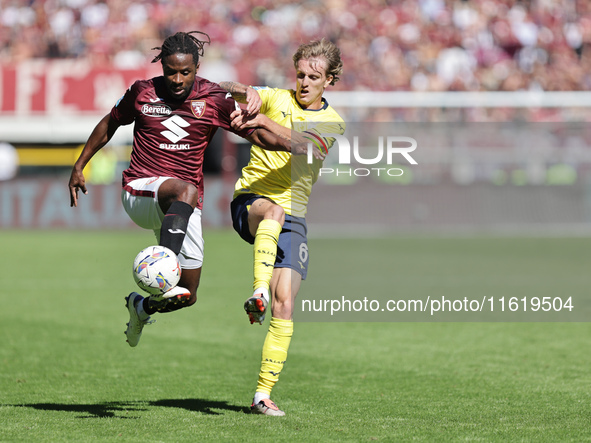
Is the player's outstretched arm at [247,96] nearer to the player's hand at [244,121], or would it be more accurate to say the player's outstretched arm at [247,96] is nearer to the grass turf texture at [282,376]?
the player's hand at [244,121]

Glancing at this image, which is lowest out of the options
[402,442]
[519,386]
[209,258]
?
[402,442]

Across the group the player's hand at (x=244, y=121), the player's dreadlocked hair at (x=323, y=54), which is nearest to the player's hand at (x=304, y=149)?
the player's hand at (x=244, y=121)

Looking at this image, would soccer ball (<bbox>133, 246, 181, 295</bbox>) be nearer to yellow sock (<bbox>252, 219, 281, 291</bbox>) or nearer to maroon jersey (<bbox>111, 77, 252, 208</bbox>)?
yellow sock (<bbox>252, 219, 281, 291</bbox>)

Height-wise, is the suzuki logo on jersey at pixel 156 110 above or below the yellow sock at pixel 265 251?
above

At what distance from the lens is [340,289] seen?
521 inches

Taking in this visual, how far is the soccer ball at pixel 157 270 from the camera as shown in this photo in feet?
17.5

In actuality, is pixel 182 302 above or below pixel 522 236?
below

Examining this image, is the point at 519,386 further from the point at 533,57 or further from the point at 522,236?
the point at 533,57

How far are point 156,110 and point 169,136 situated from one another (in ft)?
0.63

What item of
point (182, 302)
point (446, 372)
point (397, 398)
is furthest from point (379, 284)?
point (182, 302)

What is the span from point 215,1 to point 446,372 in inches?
791

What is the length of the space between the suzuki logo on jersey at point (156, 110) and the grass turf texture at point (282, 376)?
1.90 meters

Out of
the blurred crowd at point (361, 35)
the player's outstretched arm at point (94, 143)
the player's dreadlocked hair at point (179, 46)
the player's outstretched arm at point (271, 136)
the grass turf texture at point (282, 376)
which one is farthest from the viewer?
the blurred crowd at point (361, 35)

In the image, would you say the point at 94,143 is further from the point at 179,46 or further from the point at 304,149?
the point at 304,149
